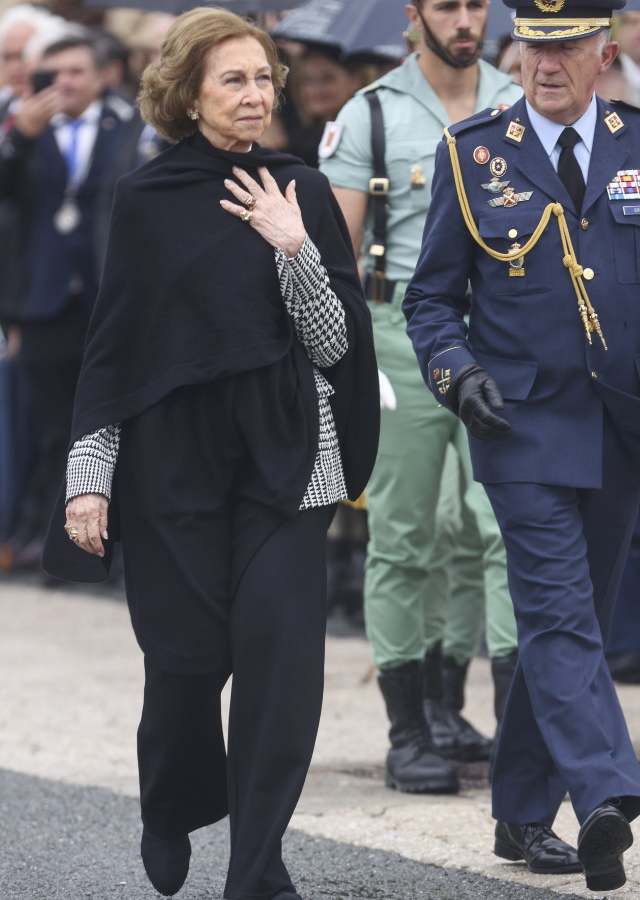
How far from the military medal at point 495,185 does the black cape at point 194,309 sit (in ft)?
1.31

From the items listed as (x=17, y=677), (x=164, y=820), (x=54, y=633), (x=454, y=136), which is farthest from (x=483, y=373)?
A: (x=54, y=633)

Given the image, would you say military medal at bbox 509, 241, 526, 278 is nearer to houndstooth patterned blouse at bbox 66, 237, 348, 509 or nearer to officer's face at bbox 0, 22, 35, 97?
houndstooth patterned blouse at bbox 66, 237, 348, 509

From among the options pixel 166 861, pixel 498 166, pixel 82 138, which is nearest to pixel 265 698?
pixel 166 861

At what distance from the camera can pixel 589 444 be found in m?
4.79

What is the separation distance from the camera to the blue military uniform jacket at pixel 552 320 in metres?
4.78

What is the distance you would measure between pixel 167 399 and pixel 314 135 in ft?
14.0

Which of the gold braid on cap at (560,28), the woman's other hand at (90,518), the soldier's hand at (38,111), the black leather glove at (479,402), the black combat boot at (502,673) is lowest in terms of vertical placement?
the black combat boot at (502,673)

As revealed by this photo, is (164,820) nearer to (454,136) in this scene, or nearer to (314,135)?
(454,136)

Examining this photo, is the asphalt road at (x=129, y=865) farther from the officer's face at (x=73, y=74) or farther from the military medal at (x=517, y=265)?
the officer's face at (x=73, y=74)

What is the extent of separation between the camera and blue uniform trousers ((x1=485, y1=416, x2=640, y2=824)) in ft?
15.0

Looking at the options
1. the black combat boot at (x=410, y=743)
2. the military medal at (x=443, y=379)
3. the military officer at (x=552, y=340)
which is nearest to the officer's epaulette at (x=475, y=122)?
the military officer at (x=552, y=340)

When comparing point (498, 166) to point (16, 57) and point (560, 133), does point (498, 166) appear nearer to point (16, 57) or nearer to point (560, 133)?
point (560, 133)

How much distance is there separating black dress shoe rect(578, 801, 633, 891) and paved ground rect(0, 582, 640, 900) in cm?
38

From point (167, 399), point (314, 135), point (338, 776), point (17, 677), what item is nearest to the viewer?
point (167, 399)
